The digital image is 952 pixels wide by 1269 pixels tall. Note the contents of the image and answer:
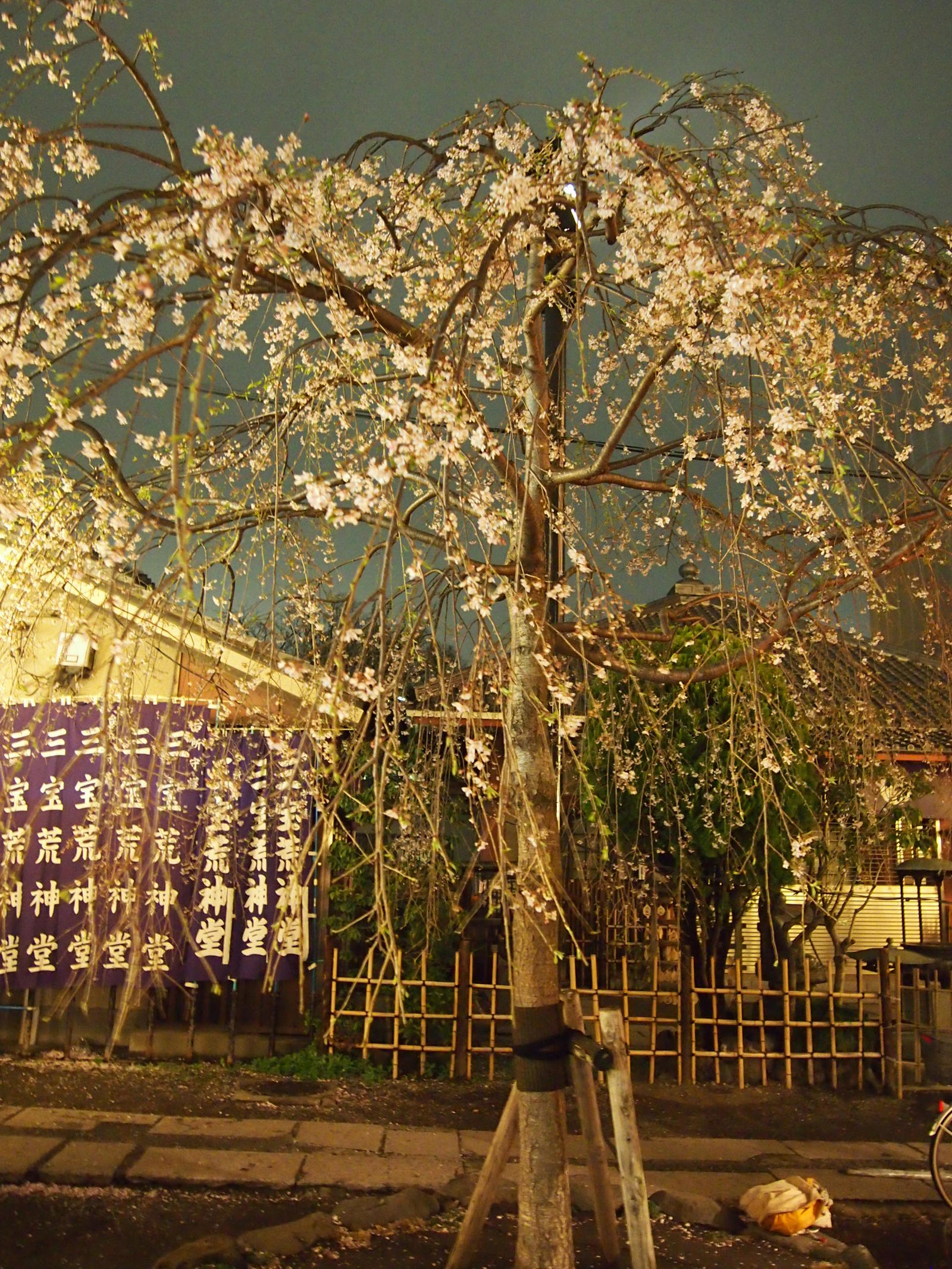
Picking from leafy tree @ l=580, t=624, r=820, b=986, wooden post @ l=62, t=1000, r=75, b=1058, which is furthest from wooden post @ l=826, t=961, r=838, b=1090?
wooden post @ l=62, t=1000, r=75, b=1058

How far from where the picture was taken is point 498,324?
584 cm

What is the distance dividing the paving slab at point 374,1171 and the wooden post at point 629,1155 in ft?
8.28

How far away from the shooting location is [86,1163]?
21.2 feet

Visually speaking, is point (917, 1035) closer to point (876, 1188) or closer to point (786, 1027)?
point (786, 1027)

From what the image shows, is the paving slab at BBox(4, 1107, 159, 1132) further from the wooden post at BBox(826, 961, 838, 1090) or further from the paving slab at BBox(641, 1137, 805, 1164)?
the wooden post at BBox(826, 961, 838, 1090)

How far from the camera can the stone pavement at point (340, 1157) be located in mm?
6426

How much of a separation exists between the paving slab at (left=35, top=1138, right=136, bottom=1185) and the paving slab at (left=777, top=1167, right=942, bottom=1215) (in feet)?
15.2

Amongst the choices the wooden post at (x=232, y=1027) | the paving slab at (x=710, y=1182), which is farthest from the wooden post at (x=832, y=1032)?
the wooden post at (x=232, y=1027)

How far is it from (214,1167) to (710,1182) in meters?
3.38

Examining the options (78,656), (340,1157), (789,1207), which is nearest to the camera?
(789,1207)

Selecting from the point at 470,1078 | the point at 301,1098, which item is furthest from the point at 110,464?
the point at 470,1078

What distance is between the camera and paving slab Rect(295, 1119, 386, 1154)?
23.6ft

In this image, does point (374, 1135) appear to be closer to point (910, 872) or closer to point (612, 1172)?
point (612, 1172)

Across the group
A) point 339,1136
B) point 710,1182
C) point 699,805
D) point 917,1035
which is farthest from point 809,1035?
point 339,1136
